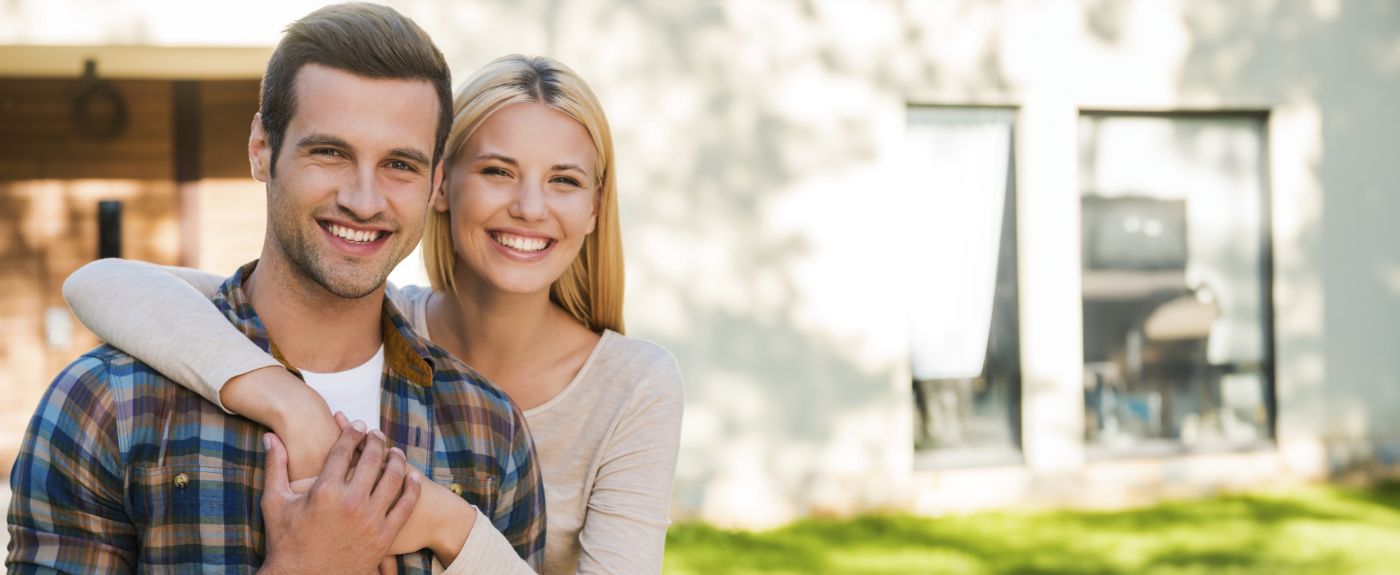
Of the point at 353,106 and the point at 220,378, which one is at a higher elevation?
the point at 353,106

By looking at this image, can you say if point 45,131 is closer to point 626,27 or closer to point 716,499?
point 626,27

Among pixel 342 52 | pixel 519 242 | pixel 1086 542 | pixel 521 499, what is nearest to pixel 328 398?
pixel 521 499

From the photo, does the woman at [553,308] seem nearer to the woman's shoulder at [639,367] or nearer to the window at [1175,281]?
the woman's shoulder at [639,367]

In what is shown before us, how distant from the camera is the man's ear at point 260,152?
1.92 metres

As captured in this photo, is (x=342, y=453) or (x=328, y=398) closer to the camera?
(x=342, y=453)

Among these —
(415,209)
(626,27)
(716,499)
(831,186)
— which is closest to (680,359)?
(716,499)

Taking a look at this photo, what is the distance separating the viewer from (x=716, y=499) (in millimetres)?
6703

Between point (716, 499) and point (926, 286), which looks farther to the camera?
point (926, 286)

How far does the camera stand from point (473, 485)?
2029mm

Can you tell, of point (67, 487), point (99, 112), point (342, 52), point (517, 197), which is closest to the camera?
point (67, 487)

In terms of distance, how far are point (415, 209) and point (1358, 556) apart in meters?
5.48

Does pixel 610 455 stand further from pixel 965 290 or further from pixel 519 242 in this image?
pixel 965 290

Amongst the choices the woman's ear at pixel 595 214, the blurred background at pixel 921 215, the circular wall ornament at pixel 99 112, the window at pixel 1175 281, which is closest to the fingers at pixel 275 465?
the woman's ear at pixel 595 214

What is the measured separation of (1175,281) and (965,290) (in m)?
1.38
